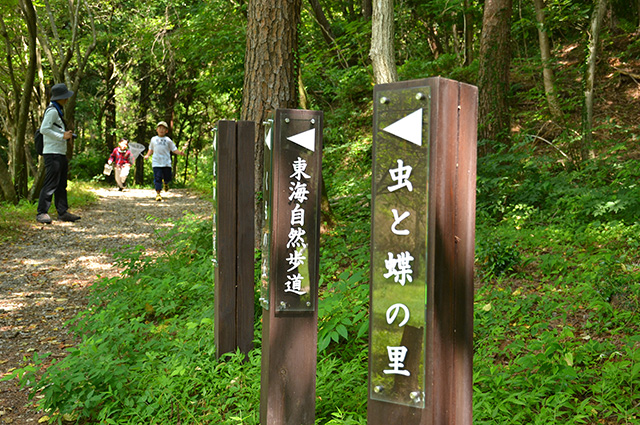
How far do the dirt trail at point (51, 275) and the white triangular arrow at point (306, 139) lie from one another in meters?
2.79

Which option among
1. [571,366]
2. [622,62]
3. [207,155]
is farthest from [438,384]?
[207,155]

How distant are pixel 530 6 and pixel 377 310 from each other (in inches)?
551

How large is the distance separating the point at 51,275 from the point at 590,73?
345 inches

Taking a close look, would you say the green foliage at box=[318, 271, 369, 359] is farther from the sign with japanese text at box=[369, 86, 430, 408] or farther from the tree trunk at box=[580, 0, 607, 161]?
the tree trunk at box=[580, 0, 607, 161]

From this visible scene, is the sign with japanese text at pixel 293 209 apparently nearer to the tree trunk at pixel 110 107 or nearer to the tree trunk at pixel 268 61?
the tree trunk at pixel 268 61

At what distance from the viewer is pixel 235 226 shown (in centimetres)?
458

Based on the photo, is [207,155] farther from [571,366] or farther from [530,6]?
[571,366]

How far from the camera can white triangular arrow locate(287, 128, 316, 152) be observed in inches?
129

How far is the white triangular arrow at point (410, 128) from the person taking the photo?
214cm

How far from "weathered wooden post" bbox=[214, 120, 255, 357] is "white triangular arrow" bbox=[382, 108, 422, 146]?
2.54 m

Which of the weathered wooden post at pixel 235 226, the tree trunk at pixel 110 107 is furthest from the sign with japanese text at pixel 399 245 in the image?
the tree trunk at pixel 110 107

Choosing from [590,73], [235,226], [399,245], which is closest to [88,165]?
[590,73]

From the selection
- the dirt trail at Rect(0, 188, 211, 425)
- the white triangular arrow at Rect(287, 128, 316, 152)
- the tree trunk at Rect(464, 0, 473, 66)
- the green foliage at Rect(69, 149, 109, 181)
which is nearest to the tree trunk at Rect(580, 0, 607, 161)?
the tree trunk at Rect(464, 0, 473, 66)

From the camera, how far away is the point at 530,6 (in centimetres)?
1409
